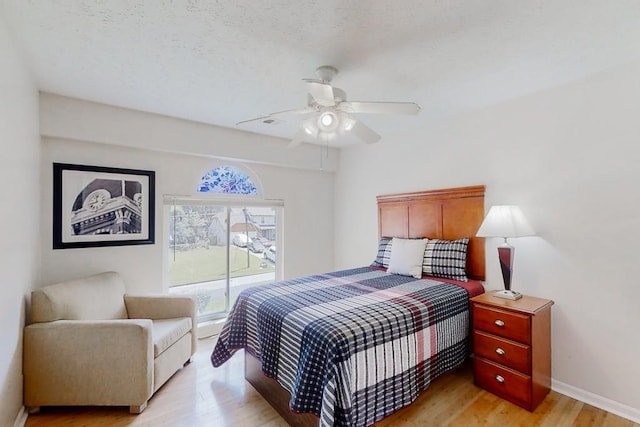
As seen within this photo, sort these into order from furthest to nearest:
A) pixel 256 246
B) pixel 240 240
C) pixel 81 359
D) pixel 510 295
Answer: pixel 256 246 → pixel 240 240 → pixel 510 295 → pixel 81 359

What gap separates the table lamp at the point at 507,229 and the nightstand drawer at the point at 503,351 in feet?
1.19

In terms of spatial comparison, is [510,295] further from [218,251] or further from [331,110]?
[218,251]

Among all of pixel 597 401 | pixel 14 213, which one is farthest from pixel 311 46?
pixel 597 401

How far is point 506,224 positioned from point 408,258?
96 centimetres

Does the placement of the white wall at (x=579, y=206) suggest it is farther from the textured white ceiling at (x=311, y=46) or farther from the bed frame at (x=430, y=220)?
the textured white ceiling at (x=311, y=46)

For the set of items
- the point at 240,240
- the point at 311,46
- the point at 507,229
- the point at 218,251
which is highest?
the point at 311,46

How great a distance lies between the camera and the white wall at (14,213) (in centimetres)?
167

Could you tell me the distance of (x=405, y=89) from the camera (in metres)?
2.49

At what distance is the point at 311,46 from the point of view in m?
1.84

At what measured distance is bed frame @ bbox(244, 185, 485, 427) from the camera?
2.36m

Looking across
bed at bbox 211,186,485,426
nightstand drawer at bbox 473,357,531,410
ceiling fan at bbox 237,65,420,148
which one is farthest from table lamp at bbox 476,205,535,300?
ceiling fan at bbox 237,65,420,148

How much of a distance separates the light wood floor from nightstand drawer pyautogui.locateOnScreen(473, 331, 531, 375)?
11.2 inches

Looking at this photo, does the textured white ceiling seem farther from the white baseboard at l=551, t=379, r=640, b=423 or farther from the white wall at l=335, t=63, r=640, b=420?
the white baseboard at l=551, t=379, r=640, b=423

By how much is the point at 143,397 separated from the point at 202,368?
0.65m
